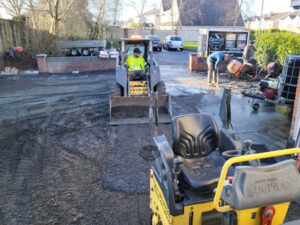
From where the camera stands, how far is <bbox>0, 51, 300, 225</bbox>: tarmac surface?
3730mm

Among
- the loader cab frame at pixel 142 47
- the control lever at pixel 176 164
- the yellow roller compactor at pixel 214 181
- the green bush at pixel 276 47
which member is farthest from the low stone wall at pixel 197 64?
the control lever at pixel 176 164

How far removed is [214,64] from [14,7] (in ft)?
50.0

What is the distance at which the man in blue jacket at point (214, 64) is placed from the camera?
10871 mm

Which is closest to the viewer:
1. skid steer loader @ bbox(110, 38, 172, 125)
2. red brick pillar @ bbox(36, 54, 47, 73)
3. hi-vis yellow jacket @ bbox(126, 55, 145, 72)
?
skid steer loader @ bbox(110, 38, 172, 125)

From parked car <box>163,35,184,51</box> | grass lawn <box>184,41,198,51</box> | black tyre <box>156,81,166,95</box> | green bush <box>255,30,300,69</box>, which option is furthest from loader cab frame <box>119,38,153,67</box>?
grass lawn <box>184,41,198,51</box>

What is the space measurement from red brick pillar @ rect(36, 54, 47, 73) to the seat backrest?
1320 cm

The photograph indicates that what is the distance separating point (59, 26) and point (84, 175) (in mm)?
15261

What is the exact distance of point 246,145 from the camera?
2.64m

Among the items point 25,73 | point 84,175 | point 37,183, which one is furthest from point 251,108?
point 25,73

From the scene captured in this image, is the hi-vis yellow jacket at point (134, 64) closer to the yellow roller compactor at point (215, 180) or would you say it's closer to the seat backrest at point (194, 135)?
the yellow roller compactor at point (215, 180)

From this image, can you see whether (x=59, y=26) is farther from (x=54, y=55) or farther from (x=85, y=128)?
(x=85, y=128)

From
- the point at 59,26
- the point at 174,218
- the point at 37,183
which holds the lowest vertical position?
the point at 37,183

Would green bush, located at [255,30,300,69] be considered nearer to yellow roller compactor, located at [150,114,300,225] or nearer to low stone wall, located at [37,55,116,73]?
low stone wall, located at [37,55,116,73]

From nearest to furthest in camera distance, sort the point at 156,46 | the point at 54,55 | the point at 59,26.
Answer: the point at 54,55 → the point at 59,26 → the point at 156,46
